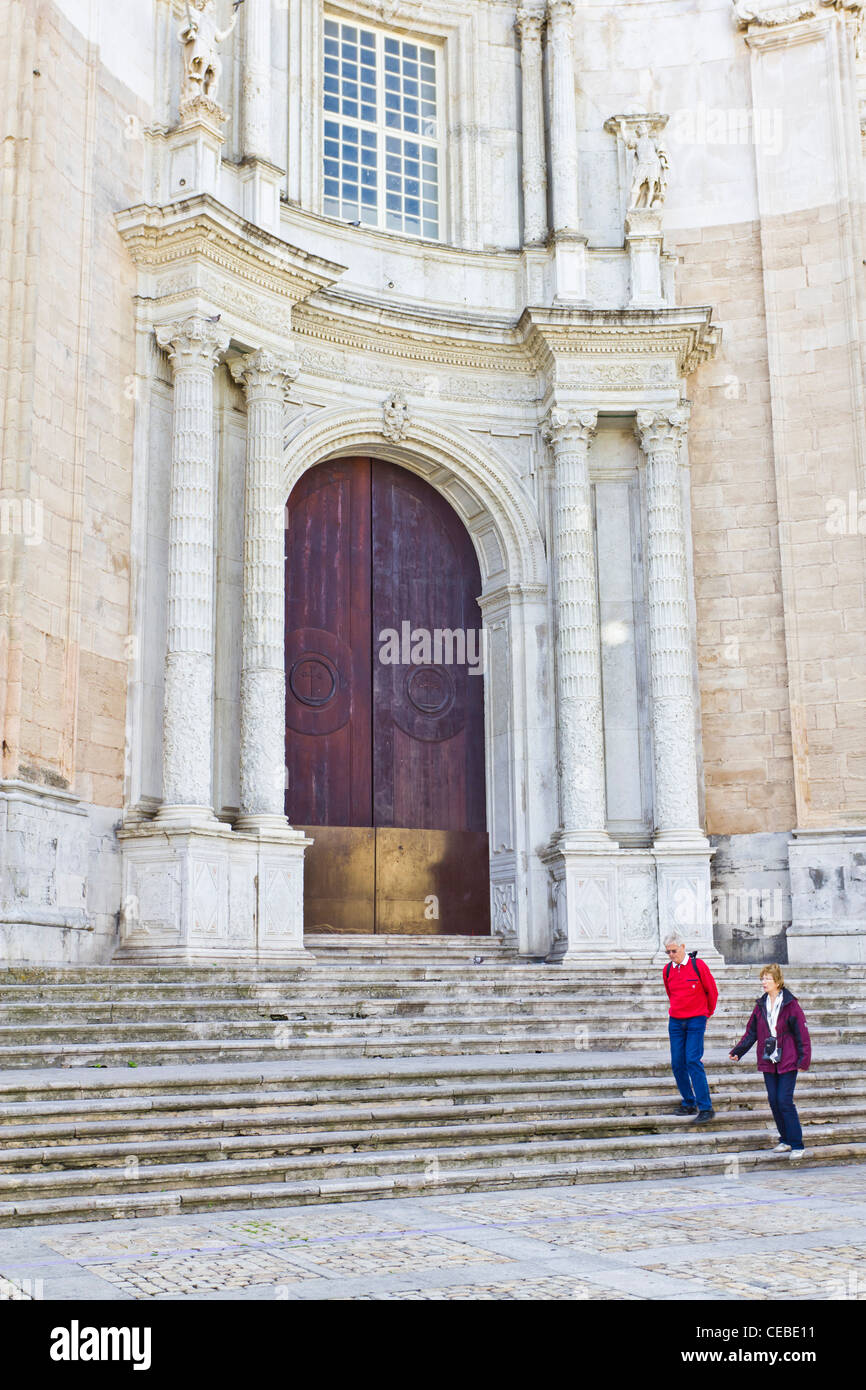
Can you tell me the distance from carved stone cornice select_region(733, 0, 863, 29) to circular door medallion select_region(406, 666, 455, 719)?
10367 millimetres

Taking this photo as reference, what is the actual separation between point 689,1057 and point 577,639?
901 cm

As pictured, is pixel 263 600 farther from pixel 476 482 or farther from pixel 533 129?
pixel 533 129

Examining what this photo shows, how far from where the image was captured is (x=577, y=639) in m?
19.7

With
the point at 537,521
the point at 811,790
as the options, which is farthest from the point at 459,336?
the point at 811,790

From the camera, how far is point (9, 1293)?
6.38 metres

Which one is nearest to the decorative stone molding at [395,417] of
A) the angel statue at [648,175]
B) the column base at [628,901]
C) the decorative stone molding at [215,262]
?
the decorative stone molding at [215,262]

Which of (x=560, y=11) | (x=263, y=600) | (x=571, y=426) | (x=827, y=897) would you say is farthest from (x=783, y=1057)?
(x=560, y=11)

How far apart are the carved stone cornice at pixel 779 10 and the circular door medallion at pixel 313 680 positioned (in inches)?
436

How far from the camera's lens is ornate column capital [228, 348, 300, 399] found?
1858 centimetres

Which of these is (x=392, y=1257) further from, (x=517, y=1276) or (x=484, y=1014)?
(x=484, y=1014)

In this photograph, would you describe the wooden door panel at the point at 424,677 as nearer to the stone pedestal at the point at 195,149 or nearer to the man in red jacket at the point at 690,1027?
the stone pedestal at the point at 195,149

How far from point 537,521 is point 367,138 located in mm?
5963

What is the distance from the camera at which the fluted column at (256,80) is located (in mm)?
19219
